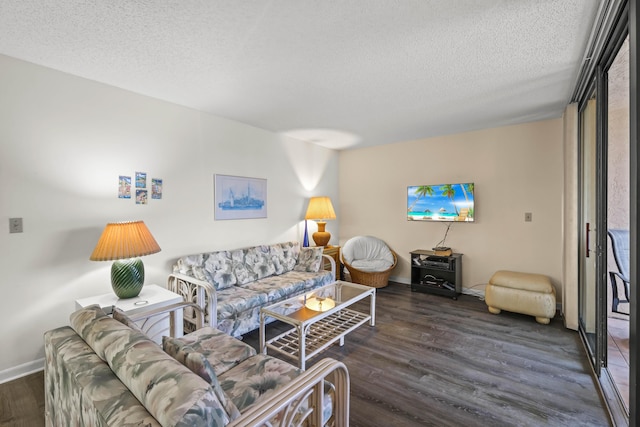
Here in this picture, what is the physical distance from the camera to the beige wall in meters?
3.54

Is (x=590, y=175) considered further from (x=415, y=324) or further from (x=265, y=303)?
(x=265, y=303)

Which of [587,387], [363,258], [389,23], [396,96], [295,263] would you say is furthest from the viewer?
[363,258]

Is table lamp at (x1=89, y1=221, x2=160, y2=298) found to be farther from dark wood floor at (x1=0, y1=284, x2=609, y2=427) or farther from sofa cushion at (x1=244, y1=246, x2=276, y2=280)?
sofa cushion at (x1=244, y1=246, x2=276, y2=280)

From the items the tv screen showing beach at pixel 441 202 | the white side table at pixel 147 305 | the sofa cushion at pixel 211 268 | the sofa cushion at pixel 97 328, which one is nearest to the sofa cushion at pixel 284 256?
the sofa cushion at pixel 211 268

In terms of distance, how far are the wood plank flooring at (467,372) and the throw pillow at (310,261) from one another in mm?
933

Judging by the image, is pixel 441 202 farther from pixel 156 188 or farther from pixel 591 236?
pixel 156 188

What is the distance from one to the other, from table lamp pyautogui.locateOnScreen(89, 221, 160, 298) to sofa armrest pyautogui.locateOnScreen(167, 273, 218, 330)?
0.42 metres

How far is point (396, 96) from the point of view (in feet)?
9.19

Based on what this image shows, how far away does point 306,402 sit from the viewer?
1.30 m

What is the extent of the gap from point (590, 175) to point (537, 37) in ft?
4.68

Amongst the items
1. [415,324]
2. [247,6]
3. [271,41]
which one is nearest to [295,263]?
[415,324]

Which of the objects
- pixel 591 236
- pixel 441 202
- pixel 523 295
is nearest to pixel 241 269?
pixel 441 202

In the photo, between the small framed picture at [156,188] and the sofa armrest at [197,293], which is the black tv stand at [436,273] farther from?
the small framed picture at [156,188]

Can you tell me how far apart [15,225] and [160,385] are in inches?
88.4
